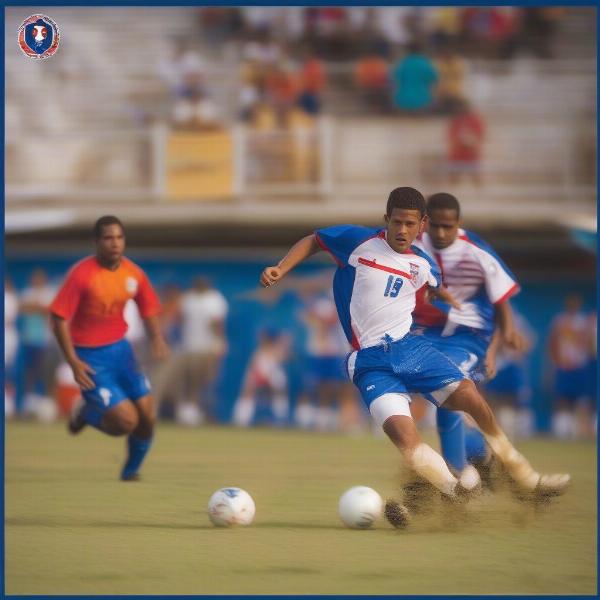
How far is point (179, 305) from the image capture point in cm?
2194

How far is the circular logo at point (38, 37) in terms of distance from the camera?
8.48 m

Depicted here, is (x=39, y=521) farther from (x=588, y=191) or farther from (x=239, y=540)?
(x=588, y=191)

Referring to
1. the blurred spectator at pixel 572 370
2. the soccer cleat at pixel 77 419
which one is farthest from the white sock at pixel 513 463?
the blurred spectator at pixel 572 370

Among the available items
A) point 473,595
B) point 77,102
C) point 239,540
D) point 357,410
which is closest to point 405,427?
point 239,540

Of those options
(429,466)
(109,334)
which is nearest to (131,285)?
(109,334)

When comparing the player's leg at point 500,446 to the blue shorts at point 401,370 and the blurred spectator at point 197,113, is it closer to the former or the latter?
the blue shorts at point 401,370

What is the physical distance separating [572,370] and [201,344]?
575 cm

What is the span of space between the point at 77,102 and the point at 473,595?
63.5ft

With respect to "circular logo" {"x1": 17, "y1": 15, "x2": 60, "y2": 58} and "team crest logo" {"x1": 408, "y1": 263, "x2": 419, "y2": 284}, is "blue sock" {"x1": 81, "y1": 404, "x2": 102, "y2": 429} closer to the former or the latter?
"circular logo" {"x1": 17, "y1": 15, "x2": 60, "y2": 58}

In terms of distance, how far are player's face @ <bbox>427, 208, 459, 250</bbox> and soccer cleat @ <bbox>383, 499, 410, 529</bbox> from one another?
224 cm

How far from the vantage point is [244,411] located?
2186 cm

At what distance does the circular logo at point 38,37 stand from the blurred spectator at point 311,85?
47.2ft

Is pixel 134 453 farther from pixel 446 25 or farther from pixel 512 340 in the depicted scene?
pixel 446 25

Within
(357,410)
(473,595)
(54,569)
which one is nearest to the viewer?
(473,595)
